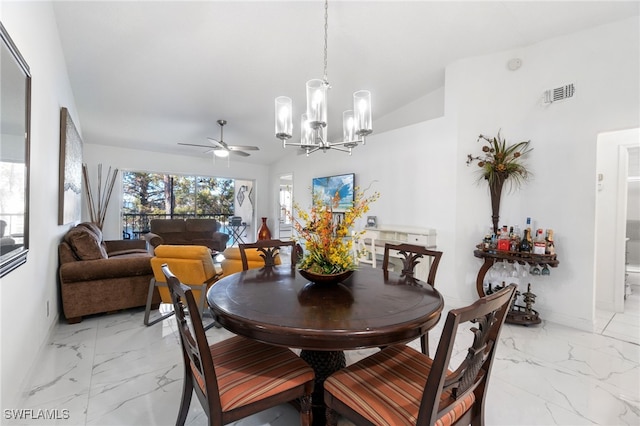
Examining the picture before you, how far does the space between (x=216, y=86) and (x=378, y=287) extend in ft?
12.0

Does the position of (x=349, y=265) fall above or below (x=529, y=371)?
above

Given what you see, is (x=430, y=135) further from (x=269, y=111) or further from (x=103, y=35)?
(x=103, y=35)

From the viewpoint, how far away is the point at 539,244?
292 centimetres

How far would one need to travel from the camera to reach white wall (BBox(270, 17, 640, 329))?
2.78 meters

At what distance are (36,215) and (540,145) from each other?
4.67m

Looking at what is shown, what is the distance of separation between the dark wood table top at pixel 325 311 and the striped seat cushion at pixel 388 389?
8.4 inches

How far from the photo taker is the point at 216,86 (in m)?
4.00

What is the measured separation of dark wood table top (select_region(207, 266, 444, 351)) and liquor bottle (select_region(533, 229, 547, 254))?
6.39 feet

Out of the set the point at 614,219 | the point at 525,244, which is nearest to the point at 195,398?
the point at 525,244

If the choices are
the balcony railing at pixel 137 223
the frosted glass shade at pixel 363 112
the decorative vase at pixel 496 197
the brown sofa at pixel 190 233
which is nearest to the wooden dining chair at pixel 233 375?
the frosted glass shade at pixel 363 112

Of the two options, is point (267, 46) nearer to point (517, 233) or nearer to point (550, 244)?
point (517, 233)

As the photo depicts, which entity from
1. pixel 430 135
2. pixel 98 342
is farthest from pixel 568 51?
pixel 98 342

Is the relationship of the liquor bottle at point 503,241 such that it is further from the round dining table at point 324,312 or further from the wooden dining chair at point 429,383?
the wooden dining chair at point 429,383

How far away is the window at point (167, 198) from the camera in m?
7.00
